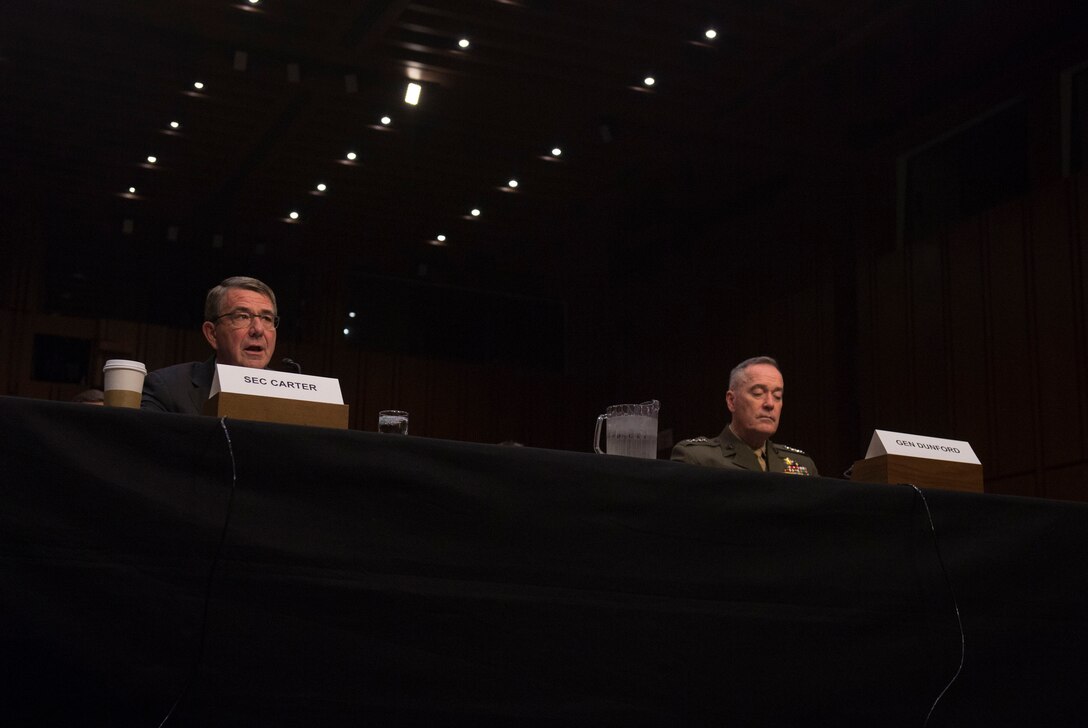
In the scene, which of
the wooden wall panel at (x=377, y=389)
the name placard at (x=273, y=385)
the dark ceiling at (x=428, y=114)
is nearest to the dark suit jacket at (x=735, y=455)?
the name placard at (x=273, y=385)

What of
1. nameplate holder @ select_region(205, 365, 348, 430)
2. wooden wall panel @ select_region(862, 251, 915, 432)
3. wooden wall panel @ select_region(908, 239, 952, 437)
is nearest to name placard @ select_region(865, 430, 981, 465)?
nameplate holder @ select_region(205, 365, 348, 430)

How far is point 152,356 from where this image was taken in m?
10.0

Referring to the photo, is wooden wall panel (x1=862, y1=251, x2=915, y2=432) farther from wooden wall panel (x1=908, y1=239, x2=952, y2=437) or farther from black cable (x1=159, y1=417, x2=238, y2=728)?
black cable (x1=159, y1=417, x2=238, y2=728)

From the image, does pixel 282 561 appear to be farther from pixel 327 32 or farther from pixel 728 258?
pixel 728 258

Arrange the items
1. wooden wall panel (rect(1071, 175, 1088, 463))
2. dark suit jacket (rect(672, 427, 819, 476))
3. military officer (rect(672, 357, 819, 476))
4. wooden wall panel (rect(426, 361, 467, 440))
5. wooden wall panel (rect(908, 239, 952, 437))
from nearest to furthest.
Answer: dark suit jacket (rect(672, 427, 819, 476))
military officer (rect(672, 357, 819, 476))
wooden wall panel (rect(1071, 175, 1088, 463))
wooden wall panel (rect(908, 239, 952, 437))
wooden wall panel (rect(426, 361, 467, 440))

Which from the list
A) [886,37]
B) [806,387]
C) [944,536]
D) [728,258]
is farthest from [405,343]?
[944,536]

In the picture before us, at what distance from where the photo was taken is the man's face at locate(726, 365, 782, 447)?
12.6 feet

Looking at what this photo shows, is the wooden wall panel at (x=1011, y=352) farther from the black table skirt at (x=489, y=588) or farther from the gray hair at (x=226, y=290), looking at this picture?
the gray hair at (x=226, y=290)

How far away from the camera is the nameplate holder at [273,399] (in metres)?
1.88

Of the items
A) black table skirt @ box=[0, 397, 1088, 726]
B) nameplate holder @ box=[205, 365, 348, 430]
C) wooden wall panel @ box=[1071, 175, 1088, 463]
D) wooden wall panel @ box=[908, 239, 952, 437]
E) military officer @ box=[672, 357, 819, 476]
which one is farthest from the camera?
wooden wall panel @ box=[908, 239, 952, 437]

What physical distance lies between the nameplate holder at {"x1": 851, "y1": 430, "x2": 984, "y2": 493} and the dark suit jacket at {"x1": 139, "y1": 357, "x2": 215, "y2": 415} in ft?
4.83

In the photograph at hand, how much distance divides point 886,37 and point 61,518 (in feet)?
23.3

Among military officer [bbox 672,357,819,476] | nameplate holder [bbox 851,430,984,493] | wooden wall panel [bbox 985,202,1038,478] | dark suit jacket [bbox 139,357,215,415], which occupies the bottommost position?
nameplate holder [bbox 851,430,984,493]

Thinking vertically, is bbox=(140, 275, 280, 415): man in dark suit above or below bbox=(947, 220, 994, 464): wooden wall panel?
below
